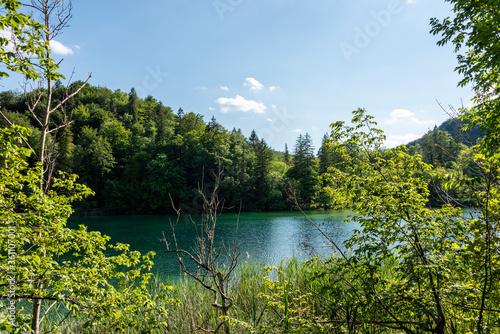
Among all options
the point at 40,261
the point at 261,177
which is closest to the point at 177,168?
the point at 261,177

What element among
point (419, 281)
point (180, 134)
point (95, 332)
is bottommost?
point (95, 332)

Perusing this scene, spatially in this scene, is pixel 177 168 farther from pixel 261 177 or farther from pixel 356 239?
pixel 356 239

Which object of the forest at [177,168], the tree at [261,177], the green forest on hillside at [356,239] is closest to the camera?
the green forest on hillside at [356,239]

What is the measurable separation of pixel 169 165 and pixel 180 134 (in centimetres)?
942

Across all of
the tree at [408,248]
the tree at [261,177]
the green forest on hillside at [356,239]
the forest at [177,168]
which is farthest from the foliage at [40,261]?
the tree at [261,177]

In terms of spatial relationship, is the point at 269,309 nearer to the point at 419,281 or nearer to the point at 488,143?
the point at 419,281

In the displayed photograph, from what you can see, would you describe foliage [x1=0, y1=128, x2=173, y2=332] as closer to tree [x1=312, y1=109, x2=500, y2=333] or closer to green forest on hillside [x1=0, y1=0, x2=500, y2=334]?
green forest on hillside [x1=0, y1=0, x2=500, y2=334]

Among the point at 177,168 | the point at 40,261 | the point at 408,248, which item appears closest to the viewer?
the point at 40,261

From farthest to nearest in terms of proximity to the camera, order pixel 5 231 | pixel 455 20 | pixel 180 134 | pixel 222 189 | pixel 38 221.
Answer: pixel 180 134 < pixel 222 189 < pixel 455 20 < pixel 38 221 < pixel 5 231

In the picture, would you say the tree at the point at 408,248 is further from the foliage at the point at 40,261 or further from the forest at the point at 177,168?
the forest at the point at 177,168

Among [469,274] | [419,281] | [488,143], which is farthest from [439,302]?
[488,143]

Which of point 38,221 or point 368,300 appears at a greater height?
point 38,221

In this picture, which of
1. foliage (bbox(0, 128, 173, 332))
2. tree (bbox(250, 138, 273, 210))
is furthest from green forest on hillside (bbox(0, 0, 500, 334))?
tree (bbox(250, 138, 273, 210))

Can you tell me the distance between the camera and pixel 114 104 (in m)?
70.6
